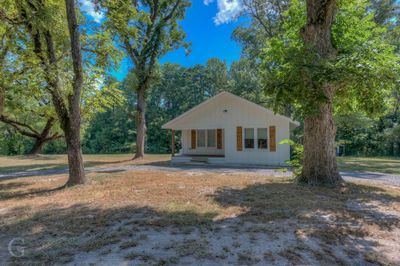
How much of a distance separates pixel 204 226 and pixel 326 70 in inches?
183

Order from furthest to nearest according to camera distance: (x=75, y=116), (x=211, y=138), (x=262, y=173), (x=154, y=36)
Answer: (x=211, y=138), (x=154, y=36), (x=262, y=173), (x=75, y=116)

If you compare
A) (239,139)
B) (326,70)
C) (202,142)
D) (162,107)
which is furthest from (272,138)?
(162,107)

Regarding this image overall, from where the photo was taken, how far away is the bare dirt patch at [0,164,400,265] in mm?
3062

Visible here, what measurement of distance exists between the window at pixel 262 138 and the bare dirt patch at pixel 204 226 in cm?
802

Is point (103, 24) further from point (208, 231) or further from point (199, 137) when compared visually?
point (199, 137)

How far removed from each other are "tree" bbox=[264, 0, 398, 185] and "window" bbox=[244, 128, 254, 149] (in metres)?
7.31

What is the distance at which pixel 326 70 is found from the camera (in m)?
6.02

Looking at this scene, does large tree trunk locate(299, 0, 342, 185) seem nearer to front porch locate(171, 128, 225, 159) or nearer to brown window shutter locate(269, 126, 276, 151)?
brown window shutter locate(269, 126, 276, 151)

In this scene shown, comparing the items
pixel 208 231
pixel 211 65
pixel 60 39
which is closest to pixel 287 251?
pixel 208 231

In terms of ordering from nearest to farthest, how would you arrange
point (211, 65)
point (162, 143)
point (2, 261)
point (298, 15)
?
point (2, 261) → point (298, 15) → point (162, 143) → point (211, 65)

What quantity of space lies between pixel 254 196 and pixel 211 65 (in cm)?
3664

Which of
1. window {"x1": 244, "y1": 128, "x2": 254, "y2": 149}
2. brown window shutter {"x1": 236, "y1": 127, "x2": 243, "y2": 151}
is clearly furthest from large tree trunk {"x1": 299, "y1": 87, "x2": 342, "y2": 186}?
brown window shutter {"x1": 236, "y1": 127, "x2": 243, "y2": 151}

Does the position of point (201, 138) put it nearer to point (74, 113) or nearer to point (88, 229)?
point (74, 113)

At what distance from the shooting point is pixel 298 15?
824 centimetres
